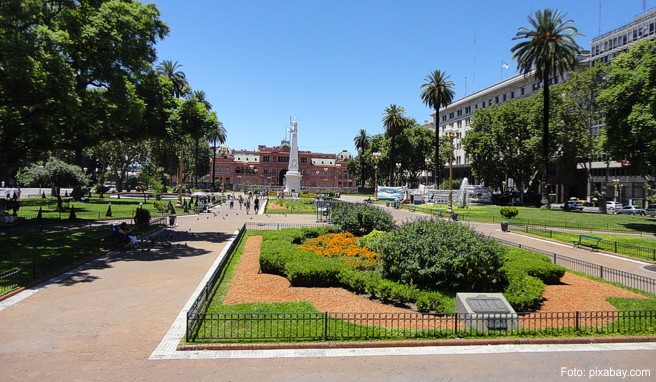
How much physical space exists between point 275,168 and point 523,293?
12598 centimetres

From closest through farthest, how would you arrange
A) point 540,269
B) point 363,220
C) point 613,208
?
point 540,269
point 363,220
point 613,208

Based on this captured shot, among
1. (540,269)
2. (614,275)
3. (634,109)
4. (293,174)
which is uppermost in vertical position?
(634,109)

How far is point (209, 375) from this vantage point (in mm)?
8039

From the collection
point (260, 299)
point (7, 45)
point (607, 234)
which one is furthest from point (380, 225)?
point (607, 234)

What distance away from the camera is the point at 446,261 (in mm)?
13000

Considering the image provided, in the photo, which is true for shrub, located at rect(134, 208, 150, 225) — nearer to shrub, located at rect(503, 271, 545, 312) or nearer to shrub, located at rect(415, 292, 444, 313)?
shrub, located at rect(415, 292, 444, 313)

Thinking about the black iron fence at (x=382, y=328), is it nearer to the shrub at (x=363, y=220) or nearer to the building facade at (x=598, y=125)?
the shrub at (x=363, y=220)

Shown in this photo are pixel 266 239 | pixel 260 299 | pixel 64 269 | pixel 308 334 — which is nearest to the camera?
pixel 308 334

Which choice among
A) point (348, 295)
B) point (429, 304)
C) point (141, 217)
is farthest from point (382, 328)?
point (141, 217)

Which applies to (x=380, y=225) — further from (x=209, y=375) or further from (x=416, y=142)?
(x=416, y=142)

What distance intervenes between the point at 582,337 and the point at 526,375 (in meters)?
2.92

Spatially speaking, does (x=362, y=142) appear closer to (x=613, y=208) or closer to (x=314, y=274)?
(x=613, y=208)

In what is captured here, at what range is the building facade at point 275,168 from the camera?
135 meters

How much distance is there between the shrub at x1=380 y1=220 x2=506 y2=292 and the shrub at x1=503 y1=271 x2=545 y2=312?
47 centimetres
